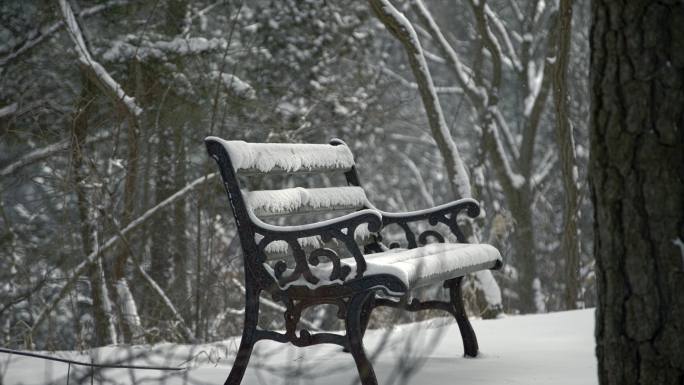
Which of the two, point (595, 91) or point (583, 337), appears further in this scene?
point (583, 337)

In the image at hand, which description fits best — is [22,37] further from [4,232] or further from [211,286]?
[211,286]

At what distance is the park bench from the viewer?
9.34ft

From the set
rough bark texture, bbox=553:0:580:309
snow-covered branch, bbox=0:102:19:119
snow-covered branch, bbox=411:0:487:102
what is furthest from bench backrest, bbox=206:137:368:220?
snow-covered branch, bbox=411:0:487:102

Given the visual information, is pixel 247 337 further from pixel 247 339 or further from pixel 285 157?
pixel 285 157

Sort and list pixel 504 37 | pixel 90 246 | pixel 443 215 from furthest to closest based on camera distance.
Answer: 1. pixel 504 37
2. pixel 90 246
3. pixel 443 215

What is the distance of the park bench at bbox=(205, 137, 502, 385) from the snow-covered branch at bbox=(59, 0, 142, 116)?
2.29m

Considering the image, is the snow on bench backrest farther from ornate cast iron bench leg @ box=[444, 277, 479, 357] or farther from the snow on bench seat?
ornate cast iron bench leg @ box=[444, 277, 479, 357]

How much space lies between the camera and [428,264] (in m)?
3.09

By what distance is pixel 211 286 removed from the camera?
555 centimetres

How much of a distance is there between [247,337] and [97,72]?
128 inches

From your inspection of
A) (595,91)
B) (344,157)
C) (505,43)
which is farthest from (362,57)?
(595,91)

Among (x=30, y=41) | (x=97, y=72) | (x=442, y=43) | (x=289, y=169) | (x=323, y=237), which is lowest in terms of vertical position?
(x=323, y=237)

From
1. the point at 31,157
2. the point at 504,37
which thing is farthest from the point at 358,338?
the point at 504,37

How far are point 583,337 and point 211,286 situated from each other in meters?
2.34
